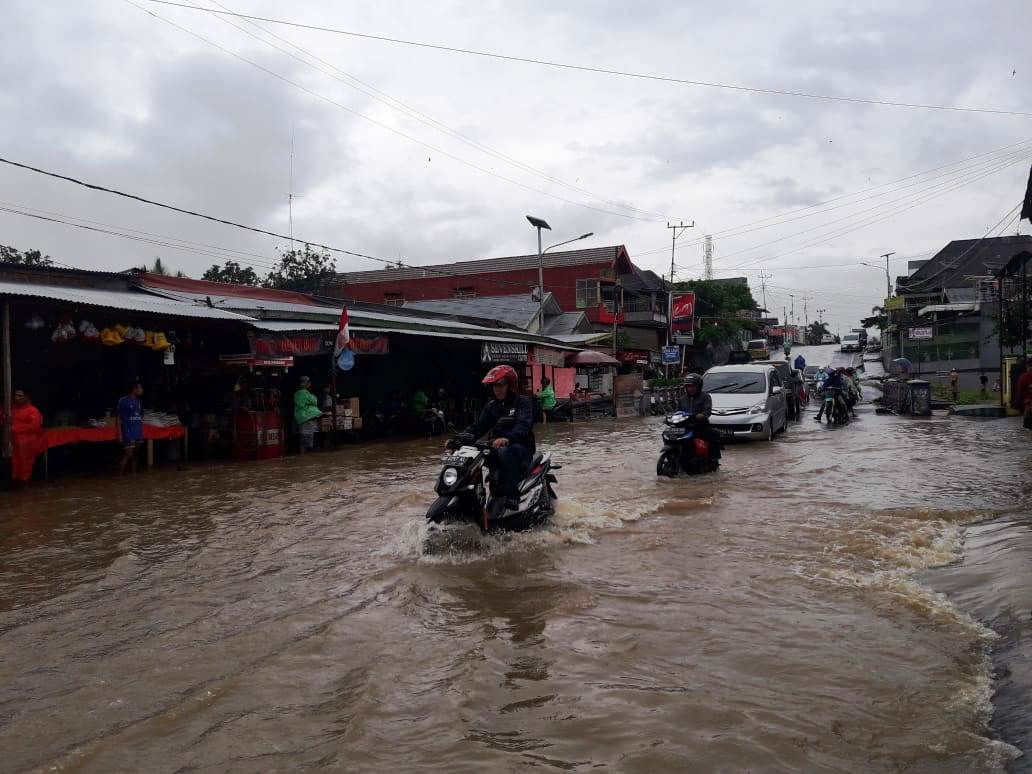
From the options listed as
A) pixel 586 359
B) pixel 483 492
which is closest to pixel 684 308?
pixel 586 359

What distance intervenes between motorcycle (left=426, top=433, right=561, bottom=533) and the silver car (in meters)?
8.99

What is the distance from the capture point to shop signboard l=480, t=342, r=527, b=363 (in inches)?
878

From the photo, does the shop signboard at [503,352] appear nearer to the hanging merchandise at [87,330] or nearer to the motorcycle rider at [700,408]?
the hanging merchandise at [87,330]

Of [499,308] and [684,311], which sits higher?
[684,311]

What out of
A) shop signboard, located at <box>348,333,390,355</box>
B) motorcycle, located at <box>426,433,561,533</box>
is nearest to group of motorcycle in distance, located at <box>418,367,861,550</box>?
motorcycle, located at <box>426,433,561,533</box>

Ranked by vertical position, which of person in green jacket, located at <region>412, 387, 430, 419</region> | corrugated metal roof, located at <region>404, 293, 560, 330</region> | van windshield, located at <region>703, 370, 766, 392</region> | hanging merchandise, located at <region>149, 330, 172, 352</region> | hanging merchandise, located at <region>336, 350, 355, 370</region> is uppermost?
corrugated metal roof, located at <region>404, 293, 560, 330</region>

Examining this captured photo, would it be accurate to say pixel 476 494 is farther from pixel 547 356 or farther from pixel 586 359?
pixel 586 359

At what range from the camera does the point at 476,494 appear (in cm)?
A: 645

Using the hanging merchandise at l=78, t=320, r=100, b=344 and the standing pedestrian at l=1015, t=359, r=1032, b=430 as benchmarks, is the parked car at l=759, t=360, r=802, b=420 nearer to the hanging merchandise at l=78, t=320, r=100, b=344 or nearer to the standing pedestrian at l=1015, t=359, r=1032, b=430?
the standing pedestrian at l=1015, t=359, r=1032, b=430

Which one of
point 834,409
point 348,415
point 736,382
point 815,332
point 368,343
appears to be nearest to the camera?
point 368,343

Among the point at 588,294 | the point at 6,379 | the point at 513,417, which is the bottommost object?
the point at 513,417

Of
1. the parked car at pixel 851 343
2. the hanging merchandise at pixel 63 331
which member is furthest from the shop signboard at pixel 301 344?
the parked car at pixel 851 343

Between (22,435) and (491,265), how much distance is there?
3833cm

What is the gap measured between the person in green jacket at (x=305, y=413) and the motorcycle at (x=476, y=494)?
9.12 meters
